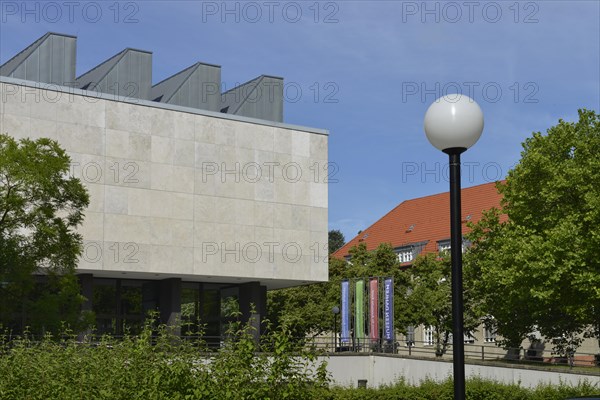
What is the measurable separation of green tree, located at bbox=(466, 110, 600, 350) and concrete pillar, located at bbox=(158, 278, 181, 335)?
17.0 meters

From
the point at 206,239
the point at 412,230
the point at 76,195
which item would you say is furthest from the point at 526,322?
the point at 412,230

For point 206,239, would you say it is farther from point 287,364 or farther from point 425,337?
point 287,364

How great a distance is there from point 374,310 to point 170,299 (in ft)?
38.7

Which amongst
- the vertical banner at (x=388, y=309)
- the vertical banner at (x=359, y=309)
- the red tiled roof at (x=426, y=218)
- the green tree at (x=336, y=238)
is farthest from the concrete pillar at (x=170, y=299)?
the green tree at (x=336, y=238)

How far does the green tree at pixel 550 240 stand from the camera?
4309 centimetres

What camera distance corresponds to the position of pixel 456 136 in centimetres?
943

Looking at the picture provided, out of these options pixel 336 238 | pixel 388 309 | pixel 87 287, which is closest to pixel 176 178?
pixel 87 287

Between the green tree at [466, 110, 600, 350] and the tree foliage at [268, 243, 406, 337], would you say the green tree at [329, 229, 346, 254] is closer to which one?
the tree foliage at [268, 243, 406, 337]

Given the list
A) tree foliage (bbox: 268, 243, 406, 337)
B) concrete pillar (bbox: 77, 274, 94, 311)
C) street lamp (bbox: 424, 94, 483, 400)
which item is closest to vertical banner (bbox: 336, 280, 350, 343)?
tree foliage (bbox: 268, 243, 406, 337)

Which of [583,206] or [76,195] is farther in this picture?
[583,206]

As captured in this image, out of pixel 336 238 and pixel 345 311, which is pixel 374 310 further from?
pixel 336 238

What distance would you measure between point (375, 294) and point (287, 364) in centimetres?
3947

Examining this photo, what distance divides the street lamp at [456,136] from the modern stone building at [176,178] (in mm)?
40178

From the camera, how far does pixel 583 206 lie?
4488 centimetres
